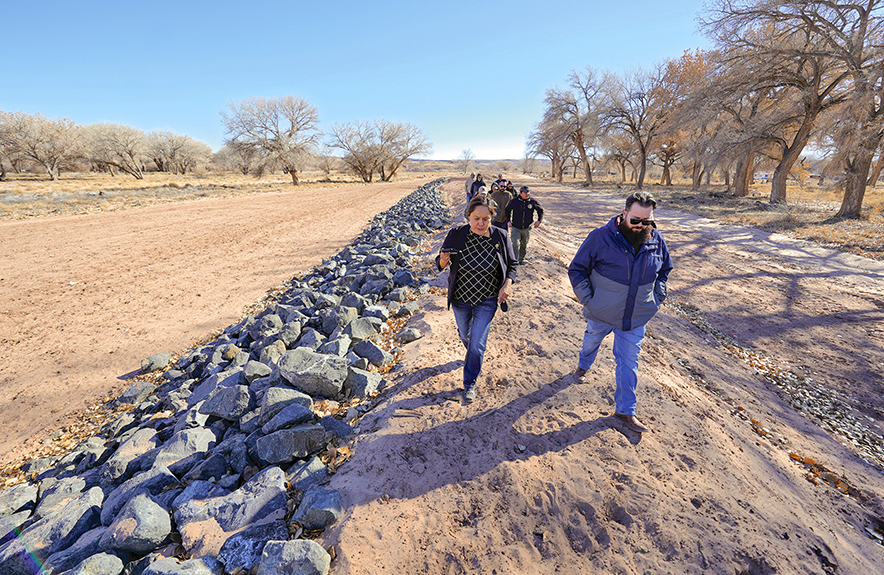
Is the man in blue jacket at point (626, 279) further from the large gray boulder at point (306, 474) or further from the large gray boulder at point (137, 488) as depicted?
the large gray boulder at point (137, 488)

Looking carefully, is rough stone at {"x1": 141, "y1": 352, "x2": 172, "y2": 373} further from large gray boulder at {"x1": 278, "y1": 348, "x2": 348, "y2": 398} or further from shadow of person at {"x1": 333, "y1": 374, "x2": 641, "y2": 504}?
shadow of person at {"x1": 333, "y1": 374, "x2": 641, "y2": 504}

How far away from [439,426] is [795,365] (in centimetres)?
550

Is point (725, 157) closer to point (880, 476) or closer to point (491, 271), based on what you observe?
point (880, 476)

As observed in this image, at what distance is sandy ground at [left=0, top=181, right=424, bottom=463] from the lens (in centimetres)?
551

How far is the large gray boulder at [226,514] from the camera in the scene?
7.70ft

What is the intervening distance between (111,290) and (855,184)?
1002 inches

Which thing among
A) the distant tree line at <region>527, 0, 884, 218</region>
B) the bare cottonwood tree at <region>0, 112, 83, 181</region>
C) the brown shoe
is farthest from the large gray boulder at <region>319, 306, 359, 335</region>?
the bare cottonwood tree at <region>0, 112, 83, 181</region>

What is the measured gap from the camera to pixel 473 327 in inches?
131

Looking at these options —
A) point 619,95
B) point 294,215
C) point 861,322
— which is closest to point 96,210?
point 294,215

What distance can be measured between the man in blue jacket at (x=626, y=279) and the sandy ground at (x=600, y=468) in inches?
24.9

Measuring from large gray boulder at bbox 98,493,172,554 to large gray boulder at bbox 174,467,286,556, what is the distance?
3.9 inches

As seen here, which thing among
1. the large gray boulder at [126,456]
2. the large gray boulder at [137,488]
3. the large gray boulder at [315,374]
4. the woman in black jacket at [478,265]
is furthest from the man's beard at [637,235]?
the large gray boulder at [126,456]

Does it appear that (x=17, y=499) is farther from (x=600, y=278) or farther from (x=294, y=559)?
(x=600, y=278)

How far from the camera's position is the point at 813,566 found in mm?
2148
